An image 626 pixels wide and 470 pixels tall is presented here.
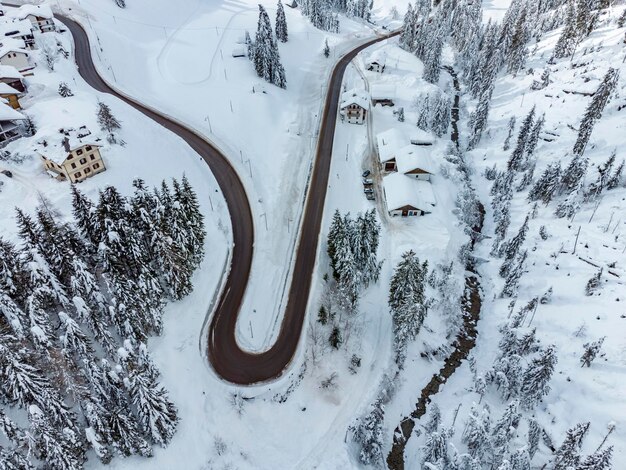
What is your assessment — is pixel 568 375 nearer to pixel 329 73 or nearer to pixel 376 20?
pixel 329 73

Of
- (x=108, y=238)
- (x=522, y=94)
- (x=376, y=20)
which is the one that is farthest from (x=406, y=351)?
(x=376, y=20)

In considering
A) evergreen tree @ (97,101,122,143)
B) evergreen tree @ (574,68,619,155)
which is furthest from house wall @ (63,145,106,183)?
evergreen tree @ (574,68,619,155)

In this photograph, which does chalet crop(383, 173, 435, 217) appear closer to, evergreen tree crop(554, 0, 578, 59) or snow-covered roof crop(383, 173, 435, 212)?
snow-covered roof crop(383, 173, 435, 212)

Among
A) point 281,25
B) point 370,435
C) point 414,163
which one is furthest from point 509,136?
point 281,25

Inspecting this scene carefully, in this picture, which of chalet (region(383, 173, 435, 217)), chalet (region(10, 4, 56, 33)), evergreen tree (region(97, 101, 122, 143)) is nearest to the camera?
evergreen tree (region(97, 101, 122, 143))

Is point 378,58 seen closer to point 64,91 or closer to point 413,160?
point 413,160

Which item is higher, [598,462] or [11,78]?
[11,78]
